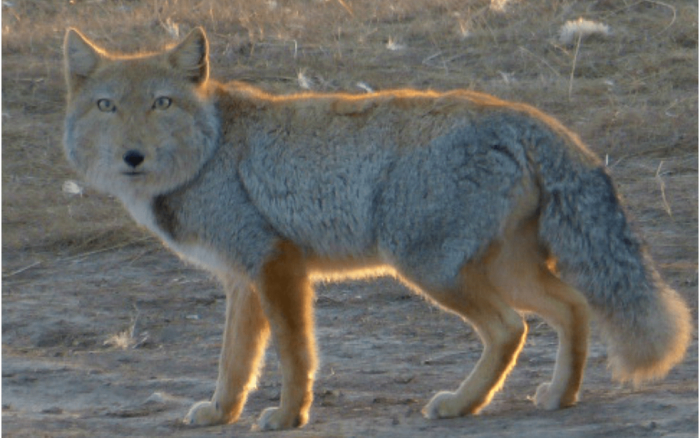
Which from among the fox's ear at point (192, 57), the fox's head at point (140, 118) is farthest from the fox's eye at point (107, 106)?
the fox's ear at point (192, 57)

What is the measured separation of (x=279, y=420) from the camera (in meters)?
5.51

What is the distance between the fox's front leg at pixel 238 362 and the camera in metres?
5.80

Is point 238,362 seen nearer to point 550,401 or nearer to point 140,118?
point 140,118

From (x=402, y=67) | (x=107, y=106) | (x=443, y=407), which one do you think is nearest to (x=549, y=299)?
(x=443, y=407)

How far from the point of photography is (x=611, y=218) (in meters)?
5.29

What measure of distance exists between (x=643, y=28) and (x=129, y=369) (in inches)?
286

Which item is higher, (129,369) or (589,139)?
(589,139)

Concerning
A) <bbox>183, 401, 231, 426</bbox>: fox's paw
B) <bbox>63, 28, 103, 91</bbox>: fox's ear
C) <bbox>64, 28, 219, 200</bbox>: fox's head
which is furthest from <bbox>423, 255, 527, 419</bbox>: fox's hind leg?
<bbox>63, 28, 103, 91</bbox>: fox's ear

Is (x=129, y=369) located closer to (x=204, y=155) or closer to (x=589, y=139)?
(x=204, y=155)

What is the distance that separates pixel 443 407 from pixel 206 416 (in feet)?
3.69

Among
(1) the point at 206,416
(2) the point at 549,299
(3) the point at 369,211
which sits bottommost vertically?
(1) the point at 206,416

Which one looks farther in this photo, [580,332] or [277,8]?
[277,8]

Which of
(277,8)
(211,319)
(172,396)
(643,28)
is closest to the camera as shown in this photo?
(172,396)

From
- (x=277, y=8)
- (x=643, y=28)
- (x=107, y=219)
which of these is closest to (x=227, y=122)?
(x=107, y=219)
